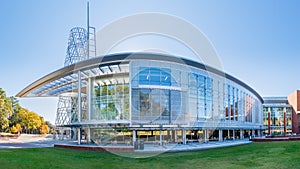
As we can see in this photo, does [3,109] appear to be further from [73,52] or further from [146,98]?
[146,98]

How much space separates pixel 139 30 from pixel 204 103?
18.1m

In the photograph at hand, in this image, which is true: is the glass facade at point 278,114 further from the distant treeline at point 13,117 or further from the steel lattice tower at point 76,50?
the distant treeline at point 13,117

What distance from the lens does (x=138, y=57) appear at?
34.3 meters

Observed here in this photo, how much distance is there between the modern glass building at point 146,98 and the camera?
34125mm

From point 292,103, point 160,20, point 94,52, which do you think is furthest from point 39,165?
point 292,103

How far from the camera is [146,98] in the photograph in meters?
34.4

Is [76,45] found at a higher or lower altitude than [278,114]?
higher

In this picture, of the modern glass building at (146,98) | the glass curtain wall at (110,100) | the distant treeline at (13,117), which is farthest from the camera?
the distant treeline at (13,117)

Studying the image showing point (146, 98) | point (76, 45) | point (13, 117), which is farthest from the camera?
point (13, 117)

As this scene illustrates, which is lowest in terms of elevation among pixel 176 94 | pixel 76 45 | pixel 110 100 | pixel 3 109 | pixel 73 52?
pixel 3 109

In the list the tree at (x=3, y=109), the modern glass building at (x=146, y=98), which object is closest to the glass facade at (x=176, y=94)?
the modern glass building at (x=146, y=98)

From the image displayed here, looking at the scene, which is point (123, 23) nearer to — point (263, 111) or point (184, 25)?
point (184, 25)

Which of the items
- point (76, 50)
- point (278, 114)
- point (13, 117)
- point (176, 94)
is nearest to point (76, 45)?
point (76, 50)

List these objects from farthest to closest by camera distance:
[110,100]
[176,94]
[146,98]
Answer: [110,100], [176,94], [146,98]
